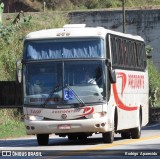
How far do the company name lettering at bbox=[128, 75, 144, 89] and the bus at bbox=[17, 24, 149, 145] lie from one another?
2.08 m

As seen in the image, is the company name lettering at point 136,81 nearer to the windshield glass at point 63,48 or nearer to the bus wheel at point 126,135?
the bus wheel at point 126,135

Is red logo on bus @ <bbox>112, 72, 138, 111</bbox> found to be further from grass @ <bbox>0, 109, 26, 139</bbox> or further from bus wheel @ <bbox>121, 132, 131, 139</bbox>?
grass @ <bbox>0, 109, 26, 139</bbox>

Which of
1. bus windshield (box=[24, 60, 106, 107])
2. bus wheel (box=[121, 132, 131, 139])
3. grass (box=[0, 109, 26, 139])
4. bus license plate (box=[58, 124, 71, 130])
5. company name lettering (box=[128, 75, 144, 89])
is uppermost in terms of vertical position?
bus windshield (box=[24, 60, 106, 107])

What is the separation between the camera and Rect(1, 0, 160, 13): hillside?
217 ft

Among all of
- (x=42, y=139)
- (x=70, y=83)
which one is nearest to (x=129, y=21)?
(x=42, y=139)

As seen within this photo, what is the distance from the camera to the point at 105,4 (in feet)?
221

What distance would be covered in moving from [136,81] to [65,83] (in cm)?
510

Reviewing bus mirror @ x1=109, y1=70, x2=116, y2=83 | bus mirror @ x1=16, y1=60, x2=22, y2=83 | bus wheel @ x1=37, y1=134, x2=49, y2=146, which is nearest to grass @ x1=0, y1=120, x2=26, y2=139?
bus wheel @ x1=37, y1=134, x2=49, y2=146

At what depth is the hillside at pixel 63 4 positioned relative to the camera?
66125 mm

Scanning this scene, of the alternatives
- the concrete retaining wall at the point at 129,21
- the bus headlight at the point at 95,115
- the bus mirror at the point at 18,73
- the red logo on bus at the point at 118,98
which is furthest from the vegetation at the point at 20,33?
the bus headlight at the point at 95,115

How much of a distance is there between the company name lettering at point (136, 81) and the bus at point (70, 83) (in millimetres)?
2080

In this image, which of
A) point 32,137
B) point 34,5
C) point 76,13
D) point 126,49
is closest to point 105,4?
point 34,5

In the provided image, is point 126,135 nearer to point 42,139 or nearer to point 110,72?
point 42,139

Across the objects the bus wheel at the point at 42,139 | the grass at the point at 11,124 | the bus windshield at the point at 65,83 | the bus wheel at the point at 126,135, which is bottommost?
the grass at the point at 11,124
